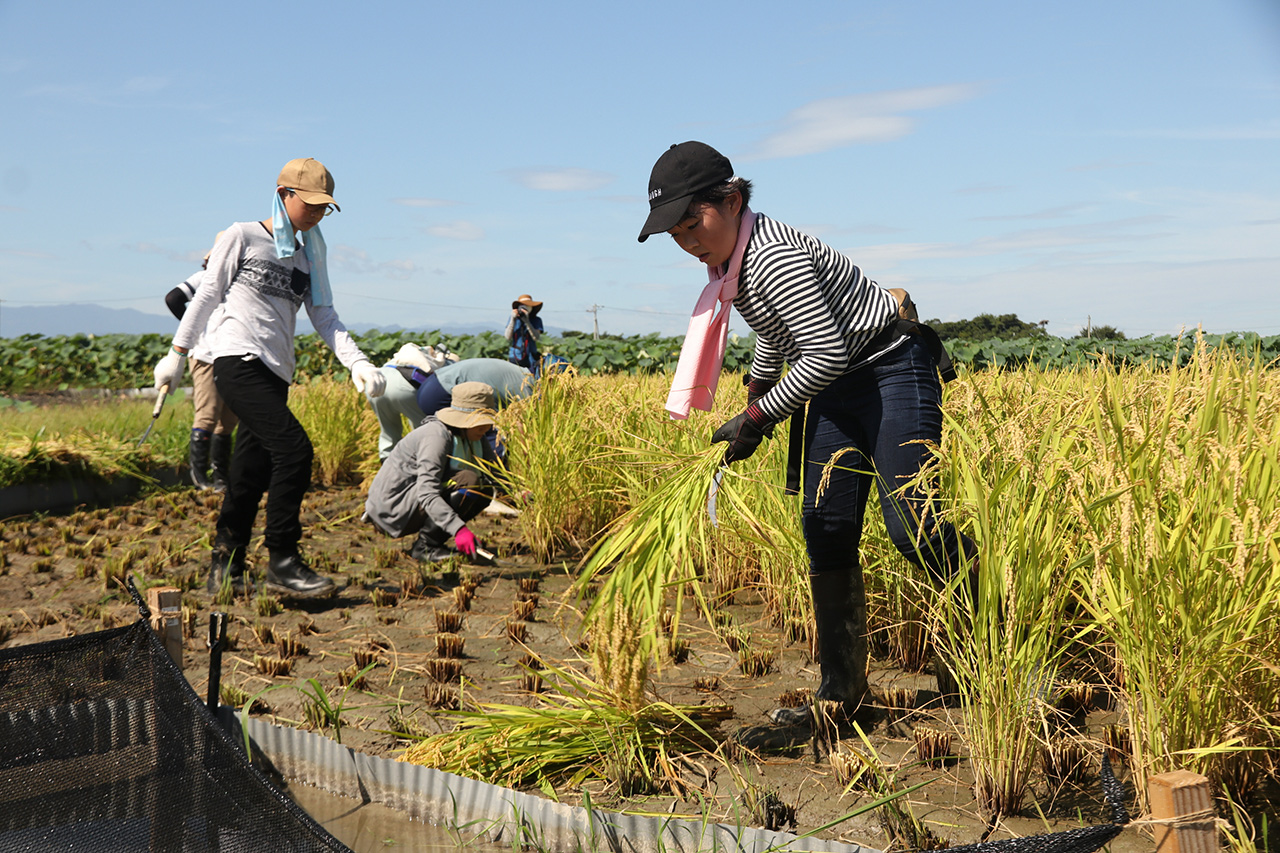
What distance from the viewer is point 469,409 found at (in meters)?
5.18

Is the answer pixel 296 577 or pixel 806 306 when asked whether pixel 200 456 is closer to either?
pixel 296 577

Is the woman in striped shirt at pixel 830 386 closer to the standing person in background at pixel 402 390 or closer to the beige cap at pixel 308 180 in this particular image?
the beige cap at pixel 308 180

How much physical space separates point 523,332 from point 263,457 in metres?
4.90

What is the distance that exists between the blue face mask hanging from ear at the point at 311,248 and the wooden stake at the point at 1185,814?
3855 millimetres

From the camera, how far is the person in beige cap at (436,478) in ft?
16.0

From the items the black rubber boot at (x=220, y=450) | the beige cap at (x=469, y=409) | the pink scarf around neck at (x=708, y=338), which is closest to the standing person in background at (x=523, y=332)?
the black rubber boot at (x=220, y=450)

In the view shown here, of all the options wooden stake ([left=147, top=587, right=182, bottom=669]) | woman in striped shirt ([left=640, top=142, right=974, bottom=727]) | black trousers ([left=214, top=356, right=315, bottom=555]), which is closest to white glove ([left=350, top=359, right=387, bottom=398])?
black trousers ([left=214, top=356, right=315, bottom=555])

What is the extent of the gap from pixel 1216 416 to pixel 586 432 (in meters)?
3.30

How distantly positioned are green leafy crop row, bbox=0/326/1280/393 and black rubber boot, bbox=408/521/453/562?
922cm

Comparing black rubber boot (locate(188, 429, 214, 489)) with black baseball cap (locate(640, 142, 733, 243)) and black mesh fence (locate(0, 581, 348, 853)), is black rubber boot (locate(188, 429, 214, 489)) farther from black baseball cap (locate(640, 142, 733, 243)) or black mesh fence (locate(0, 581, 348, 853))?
black baseball cap (locate(640, 142, 733, 243))

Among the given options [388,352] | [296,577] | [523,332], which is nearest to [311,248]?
[296,577]

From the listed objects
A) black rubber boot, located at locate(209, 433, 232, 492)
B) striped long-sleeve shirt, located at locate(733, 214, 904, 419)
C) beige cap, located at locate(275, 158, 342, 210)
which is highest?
beige cap, located at locate(275, 158, 342, 210)

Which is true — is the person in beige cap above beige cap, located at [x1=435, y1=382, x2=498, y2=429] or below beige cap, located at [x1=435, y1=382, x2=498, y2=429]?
below

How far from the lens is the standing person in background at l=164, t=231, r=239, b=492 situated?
580 centimetres
